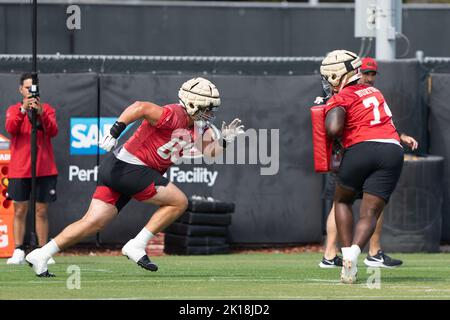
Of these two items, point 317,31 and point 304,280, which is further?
point 317,31

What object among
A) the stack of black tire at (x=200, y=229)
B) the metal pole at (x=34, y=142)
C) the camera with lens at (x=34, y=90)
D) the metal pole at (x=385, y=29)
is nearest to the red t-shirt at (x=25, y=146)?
the metal pole at (x=34, y=142)

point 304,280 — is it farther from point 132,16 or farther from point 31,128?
point 132,16

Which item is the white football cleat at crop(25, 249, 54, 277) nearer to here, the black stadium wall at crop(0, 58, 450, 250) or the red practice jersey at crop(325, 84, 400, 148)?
the red practice jersey at crop(325, 84, 400, 148)

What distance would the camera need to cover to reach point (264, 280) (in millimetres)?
11227

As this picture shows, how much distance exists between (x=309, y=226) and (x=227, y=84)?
2264 millimetres

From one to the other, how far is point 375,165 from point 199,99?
175cm

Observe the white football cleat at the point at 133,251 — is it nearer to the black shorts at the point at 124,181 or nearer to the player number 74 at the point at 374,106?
the black shorts at the point at 124,181

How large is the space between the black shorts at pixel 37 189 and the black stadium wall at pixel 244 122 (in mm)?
1239

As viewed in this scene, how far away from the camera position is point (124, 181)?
10.9 m

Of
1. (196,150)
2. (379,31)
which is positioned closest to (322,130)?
(196,150)

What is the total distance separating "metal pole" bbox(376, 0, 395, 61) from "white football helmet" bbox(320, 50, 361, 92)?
17.1 ft

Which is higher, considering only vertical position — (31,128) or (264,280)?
(31,128)

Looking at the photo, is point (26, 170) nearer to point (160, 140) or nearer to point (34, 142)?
point (34, 142)
